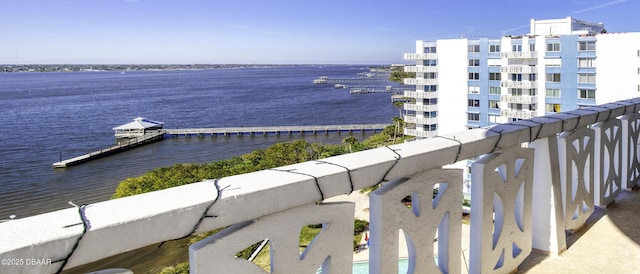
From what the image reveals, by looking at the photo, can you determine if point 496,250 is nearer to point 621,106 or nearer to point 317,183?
point 317,183

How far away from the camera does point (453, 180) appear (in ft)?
5.90

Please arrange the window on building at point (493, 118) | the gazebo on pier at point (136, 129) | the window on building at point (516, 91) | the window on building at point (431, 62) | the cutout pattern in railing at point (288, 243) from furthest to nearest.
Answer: the gazebo on pier at point (136, 129) < the window on building at point (431, 62) < the window on building at point (493, 118) < the window on building at point (516, 91) < the cutout pattern in railing at point (288, 243)

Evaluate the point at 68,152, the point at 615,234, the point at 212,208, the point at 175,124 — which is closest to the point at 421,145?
the point at 212,208

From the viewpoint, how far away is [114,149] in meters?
36.2

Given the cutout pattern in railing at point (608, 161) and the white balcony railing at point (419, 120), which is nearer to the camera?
the cutout pattern in railing at point (608, 161)

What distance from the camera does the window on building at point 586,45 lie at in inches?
856

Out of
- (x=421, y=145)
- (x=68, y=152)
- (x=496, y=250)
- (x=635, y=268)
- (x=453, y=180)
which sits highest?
(x=421, y=145)

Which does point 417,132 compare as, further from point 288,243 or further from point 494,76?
point 288,243

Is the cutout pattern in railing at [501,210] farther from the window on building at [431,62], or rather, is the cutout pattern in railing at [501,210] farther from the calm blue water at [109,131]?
the window on building at [431,62]

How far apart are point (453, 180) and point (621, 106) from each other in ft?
5.69

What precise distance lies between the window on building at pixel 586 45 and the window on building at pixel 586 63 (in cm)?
44

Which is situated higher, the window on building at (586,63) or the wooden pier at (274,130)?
the window on building at (586,63)

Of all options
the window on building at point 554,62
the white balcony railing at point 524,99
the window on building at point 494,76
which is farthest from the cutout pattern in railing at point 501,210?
the window on building at point 494,76

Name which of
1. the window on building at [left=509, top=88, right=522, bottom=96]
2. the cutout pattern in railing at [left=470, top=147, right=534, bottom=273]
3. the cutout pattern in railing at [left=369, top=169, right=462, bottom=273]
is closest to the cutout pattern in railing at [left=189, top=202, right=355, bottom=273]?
the cutout pattern in railing at [left=369, top=169, right=462, bottom=273]
